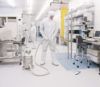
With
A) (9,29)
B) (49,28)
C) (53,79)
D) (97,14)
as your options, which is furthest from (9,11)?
(53,79)

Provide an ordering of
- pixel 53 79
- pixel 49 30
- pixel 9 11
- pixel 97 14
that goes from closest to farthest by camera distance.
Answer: pixel 53 79
pixel 49 30
pixel 97 14
pixel 9 11

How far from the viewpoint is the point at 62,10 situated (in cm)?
865

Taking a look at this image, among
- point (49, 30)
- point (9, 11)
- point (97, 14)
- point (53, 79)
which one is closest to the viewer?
point (53, 79)

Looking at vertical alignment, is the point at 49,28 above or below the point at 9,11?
below

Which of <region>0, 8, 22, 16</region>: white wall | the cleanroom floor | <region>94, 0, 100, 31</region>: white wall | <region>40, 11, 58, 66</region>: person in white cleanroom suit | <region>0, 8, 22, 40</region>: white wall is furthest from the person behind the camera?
<region>0, 8, 22, 16</region>: white wall

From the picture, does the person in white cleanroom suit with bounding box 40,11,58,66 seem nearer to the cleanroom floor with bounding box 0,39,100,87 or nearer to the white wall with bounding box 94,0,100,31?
the cleanroom floor with bounding box 0,39,100,87

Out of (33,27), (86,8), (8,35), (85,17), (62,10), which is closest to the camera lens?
(8,35)

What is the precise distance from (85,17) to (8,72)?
3.49m

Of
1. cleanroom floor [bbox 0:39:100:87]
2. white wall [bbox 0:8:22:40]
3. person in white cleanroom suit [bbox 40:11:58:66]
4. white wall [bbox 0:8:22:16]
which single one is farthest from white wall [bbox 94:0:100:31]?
white wall [bbox 0:8:22:16]

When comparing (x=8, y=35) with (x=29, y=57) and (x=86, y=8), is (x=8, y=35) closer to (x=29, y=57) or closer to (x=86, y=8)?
(x=29, y=57)

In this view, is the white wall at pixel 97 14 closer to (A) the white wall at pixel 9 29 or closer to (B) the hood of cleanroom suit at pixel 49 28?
(B) the hood of cleanroom suit at pixel 49 28

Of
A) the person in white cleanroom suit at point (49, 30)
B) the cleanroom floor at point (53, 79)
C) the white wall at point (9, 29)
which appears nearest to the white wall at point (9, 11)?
the white wall at point (9, 29)

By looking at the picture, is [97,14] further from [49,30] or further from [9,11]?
[9,11]

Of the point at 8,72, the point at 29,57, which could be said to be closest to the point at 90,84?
the point at 29,57
